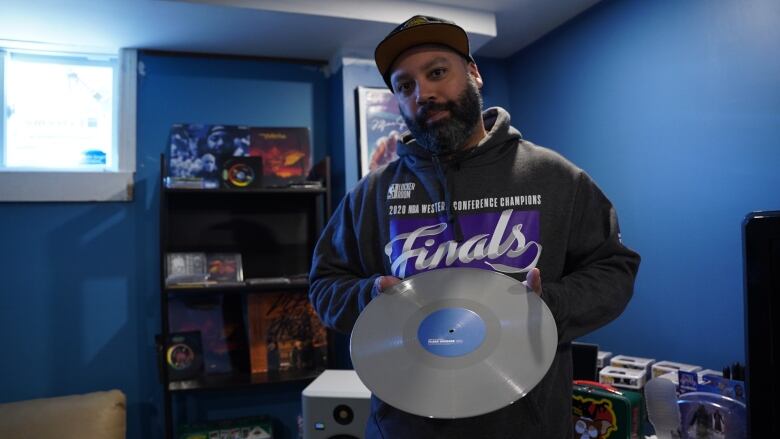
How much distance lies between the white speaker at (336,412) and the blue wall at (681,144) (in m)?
1.20

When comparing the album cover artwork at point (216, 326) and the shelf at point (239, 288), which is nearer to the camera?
the shelf at point (239, 288)

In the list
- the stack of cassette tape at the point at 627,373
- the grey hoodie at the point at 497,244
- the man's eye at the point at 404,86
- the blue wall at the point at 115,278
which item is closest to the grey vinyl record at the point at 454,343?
the grey hoodie at the point at 497,244

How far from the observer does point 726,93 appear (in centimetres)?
182

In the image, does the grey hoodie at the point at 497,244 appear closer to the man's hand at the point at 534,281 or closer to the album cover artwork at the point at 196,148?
the man's hand at the point at 534,281

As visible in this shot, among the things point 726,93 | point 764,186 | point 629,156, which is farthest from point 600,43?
point 764,186

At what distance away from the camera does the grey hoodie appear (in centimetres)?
97

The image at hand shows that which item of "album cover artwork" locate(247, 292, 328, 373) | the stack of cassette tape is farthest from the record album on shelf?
the stack of cassette tape

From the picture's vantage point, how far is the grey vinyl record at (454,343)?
0.76m

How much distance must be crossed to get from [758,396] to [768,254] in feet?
0.72

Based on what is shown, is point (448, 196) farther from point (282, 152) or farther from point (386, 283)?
point (282, 152)

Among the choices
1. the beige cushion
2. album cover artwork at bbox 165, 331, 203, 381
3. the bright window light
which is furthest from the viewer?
the bright window light

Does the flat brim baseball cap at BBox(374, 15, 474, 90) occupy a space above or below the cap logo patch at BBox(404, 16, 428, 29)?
below

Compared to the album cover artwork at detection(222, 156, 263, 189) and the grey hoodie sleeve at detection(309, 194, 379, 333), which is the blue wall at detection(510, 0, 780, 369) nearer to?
the grey hoodie sleeve at detection(309, 194, 379, 333)

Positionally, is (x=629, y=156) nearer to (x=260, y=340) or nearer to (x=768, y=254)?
(x=768, y=254)
